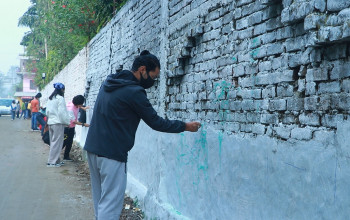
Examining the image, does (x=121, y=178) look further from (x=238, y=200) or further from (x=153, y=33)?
(x=153, y=33)

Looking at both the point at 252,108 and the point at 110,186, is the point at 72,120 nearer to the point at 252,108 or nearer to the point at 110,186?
the point at 110,186

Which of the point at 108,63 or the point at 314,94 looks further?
the point at 108,63

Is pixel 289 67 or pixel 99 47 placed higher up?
pixel 99 47

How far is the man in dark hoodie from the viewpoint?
11.8 feet

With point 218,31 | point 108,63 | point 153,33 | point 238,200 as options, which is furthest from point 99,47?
point 238,200

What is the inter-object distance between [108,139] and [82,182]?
4.70m

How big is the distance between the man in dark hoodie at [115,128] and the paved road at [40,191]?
7.11 feet

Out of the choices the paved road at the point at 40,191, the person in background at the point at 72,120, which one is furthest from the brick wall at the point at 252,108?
the person in background at the point at 72,120

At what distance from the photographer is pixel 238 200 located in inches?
137

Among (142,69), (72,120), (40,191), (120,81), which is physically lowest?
(40,191)

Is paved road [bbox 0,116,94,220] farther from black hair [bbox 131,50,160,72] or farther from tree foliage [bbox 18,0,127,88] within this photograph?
tree foliage [bbox 18,0,127,88]

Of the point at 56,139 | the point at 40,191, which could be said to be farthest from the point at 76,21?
the point at 40,191

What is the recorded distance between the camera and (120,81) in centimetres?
361

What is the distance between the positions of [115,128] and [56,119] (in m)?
6.34
